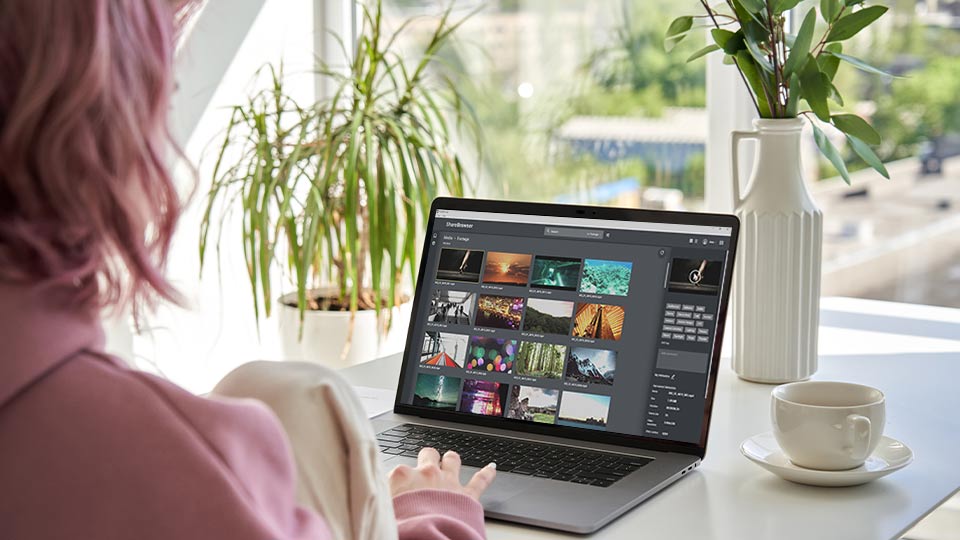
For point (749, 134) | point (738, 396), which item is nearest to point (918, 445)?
point (738, 396)

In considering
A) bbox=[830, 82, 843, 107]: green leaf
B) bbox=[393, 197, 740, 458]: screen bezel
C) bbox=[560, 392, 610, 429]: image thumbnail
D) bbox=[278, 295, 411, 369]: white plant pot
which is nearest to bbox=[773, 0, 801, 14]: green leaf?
bbox=[830, 82, 843, 107]: green leaf

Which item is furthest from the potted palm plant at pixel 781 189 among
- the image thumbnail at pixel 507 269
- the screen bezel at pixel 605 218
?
the image thumbnail at pixel 507 269

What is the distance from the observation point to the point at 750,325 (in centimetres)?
150

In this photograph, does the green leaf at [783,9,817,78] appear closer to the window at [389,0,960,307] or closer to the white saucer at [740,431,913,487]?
the white saucer at [740,431,913,487]

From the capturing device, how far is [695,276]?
124cm

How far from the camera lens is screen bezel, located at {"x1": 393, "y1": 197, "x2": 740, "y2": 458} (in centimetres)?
117

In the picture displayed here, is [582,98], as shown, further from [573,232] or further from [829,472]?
[829,472]

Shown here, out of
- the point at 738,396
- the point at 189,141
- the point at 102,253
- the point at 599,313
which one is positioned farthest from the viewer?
the point at 189,141

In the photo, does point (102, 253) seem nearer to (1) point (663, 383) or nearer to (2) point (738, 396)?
(1) point (663, 383)

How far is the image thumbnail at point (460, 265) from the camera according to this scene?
4.43ft

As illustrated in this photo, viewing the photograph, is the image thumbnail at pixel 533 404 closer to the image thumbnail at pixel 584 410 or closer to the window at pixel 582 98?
the image thumbnail at pixel 584 410

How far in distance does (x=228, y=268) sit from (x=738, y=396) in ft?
5.30

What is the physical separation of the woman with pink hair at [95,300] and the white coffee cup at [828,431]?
0.61 m

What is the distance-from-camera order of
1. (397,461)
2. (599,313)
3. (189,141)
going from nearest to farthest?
(397,461) → (599,313) → (189,141)
